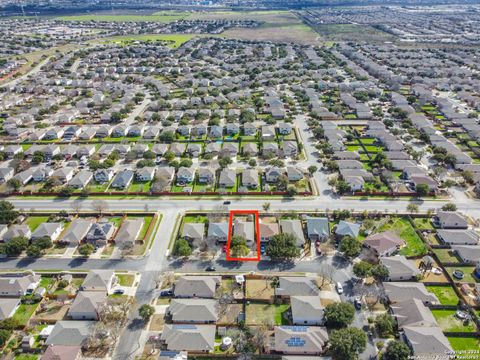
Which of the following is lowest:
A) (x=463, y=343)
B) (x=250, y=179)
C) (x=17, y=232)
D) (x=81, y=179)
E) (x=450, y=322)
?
(x=463, y=343)

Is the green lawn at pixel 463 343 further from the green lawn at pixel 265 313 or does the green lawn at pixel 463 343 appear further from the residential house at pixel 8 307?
the residential house at pixel 8 307

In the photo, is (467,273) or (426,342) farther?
(467,273)

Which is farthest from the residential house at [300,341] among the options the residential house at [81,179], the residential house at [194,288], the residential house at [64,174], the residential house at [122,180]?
the residential house at [64,174]

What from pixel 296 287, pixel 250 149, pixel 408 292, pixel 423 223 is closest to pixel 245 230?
pixel 296 287

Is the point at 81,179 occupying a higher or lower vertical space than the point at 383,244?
higher

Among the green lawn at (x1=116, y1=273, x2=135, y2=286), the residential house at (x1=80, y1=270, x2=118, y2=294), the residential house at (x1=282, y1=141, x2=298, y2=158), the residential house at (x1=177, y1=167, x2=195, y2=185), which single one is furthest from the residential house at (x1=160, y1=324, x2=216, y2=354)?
the residential house at (x1=282, y1=141, x2=298, y2=158)

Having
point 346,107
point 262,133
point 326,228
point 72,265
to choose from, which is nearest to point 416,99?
point 346,107

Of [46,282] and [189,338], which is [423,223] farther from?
[46,282]
